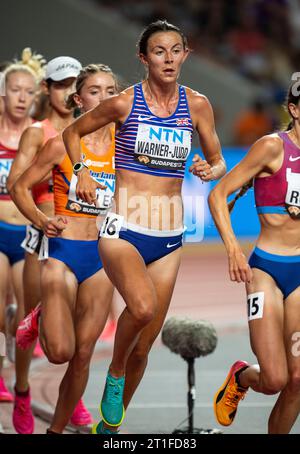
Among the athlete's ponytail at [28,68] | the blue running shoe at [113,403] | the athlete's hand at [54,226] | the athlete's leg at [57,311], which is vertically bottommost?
the blue running shoe at [113,403]

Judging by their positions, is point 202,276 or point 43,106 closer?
point 43,106

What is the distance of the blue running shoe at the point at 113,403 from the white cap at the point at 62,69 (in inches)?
100

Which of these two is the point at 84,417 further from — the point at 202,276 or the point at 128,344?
the point at 202,276

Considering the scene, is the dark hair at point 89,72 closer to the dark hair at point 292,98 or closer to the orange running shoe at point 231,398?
the dark hair at point 292,98

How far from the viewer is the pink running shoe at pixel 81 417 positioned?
25.8 feet

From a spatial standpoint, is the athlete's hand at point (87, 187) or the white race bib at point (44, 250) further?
the white race bib at point (44, 250)

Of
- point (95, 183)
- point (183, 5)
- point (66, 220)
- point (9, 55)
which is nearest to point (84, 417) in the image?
point (66, 220)

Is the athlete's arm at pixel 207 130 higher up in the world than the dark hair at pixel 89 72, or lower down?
lower down

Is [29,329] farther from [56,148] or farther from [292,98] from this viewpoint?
[292,98]

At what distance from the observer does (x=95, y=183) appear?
20.8ft

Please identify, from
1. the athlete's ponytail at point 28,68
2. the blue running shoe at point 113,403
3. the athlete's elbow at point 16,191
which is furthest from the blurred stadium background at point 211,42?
the blue running shoe at point 113,403

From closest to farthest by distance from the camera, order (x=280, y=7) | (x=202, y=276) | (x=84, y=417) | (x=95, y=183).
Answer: (x=95, y=183) < (x=84, y=417) < (x=202, y=276) < (x=280, y=7)

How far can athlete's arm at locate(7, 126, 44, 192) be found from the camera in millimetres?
7461

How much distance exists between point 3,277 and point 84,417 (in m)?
1.22
